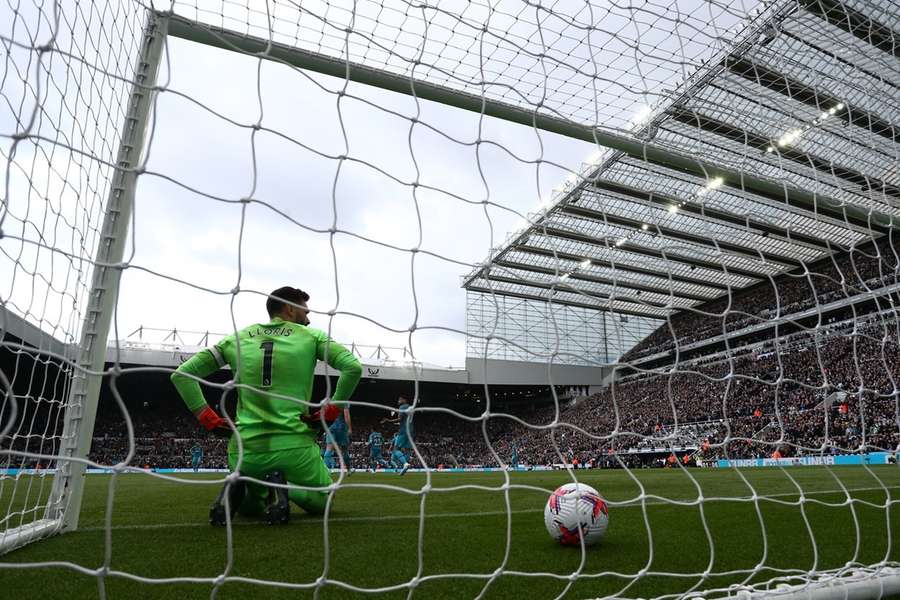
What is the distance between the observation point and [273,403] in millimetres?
3240

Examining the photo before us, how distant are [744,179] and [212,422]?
3.32 metres

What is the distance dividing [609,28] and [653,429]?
19.6 metres

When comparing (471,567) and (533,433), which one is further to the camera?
(533,433)

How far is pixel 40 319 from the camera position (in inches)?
102

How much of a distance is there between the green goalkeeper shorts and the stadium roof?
1411 mm

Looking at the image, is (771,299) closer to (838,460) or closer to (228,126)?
(838,460)

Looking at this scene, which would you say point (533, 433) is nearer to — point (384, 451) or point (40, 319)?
point (384, 451)

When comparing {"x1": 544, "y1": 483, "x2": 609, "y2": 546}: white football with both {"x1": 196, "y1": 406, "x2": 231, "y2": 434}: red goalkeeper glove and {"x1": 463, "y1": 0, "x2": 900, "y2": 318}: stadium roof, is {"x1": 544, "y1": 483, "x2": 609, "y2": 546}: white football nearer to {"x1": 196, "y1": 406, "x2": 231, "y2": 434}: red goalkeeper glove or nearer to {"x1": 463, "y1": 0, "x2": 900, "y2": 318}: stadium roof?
{"x1": 463, "y1": 0, "x2": 900, "y2": 318}: stadium roof

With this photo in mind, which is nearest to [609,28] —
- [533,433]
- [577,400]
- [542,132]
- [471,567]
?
[542,132]

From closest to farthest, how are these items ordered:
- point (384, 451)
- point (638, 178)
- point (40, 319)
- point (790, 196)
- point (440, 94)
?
point (40, 319) < point (440, 94) < point (790, 196) < point (638, 178) < point (384, 451)

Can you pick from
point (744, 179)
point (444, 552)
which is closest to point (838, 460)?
point (744, 179)

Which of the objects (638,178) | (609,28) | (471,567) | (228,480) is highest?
(638,178)

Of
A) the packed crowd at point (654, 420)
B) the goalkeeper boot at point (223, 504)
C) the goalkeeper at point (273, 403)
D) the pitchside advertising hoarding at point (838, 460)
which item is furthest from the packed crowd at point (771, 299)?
the goalkeeper boot at point (223, 504)

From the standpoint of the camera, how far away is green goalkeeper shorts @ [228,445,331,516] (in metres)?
3.16
